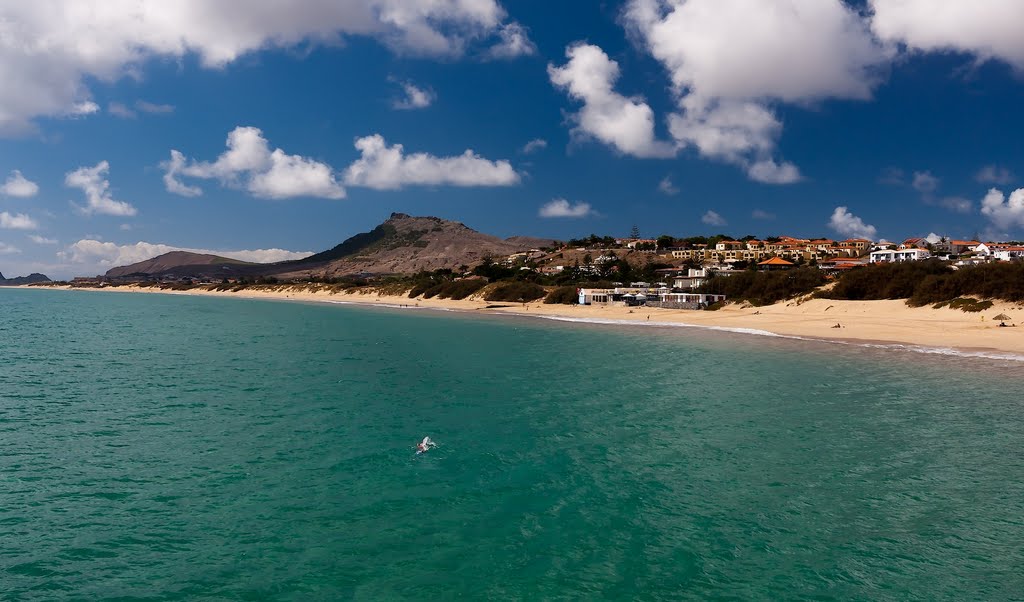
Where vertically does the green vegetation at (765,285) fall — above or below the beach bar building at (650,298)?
above

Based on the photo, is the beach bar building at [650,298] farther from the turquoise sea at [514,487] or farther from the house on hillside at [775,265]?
the turquoise sea at [514,487]

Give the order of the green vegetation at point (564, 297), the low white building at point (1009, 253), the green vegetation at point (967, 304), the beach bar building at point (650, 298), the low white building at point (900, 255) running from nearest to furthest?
1. the green vegetation at point (967, 304)
2. the beach bar building at point (650, 298)
3. the green vegetation at point (564, 297)
4. the low white building at point (1009, 253)
5. the low white building at point (900, 255)

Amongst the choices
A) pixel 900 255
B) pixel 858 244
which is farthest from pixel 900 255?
pixel 858 244

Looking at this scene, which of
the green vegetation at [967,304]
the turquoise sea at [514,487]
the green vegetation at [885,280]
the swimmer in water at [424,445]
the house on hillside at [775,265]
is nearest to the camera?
the turquoise sea at [514,487]

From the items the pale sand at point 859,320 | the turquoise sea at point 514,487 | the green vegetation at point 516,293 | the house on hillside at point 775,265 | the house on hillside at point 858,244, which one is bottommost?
the turquoise sea at point 514,487

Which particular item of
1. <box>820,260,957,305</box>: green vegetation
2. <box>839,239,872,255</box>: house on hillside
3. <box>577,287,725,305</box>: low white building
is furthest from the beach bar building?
<box>839,239,872,255</box>: house on hillside

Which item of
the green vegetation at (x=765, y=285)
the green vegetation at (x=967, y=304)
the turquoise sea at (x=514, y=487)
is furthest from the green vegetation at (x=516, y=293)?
the turquoise sea at (x=514, y=487)

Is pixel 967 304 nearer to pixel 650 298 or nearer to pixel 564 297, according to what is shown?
pixel 650 298
